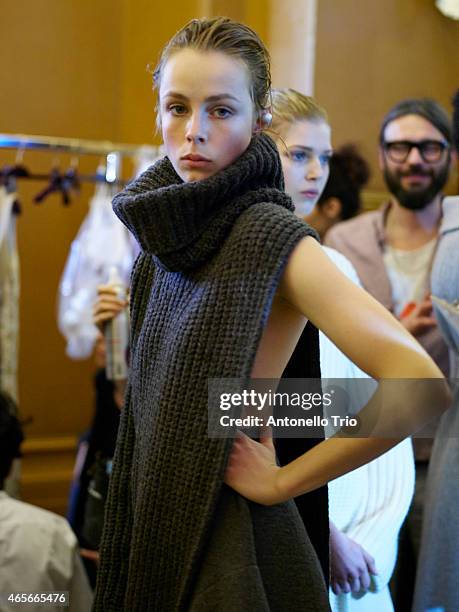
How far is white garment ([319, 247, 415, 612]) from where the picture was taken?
1.30 meters

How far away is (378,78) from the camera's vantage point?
2.90 metres

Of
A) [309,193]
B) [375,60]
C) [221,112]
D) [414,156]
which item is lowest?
[221,112]

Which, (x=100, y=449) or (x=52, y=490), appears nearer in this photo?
(x=100, y=449)

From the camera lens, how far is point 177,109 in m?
0.95

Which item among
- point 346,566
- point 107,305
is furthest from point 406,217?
point 346,566

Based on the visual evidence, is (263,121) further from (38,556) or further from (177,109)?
(38,556)

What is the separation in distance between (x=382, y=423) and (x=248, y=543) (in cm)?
19

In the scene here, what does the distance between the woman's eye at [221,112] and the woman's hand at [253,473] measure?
0.35m

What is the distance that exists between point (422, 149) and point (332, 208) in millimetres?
488

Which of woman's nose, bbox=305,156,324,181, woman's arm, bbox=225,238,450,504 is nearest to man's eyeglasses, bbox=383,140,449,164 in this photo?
woman's nose, bbox=305,156,324,181

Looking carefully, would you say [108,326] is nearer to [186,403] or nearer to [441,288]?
[441,288]

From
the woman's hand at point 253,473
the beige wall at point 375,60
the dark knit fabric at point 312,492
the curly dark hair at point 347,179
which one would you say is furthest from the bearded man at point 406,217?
the woman's hand at point 253,473

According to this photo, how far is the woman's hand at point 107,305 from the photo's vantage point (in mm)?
1853

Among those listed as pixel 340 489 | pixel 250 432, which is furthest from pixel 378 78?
pixel 250 432
